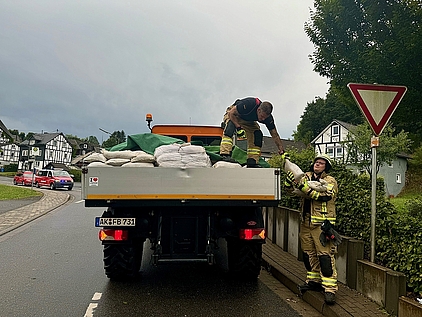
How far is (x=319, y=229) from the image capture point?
197 inches

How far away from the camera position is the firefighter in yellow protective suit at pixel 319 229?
4832 millimetres

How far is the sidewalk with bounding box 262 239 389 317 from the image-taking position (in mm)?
4418

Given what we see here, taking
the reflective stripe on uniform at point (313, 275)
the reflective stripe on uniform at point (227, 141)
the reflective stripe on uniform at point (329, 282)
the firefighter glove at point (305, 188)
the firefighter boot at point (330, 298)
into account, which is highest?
the reflective stripe on uniform at point (227, 141)

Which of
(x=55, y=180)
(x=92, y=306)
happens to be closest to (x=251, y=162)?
(x=92, y=306)

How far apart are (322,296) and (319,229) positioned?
0.81m

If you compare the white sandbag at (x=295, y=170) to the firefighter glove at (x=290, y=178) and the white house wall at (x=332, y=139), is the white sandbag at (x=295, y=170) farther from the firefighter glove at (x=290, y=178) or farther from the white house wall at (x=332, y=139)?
the white house wall at (x=332, y=139)

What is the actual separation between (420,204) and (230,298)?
360cm

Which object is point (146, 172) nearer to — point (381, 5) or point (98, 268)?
point (98, 268)

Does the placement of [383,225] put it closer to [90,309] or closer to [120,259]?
[120,259]

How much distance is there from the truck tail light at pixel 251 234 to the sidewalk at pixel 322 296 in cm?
90

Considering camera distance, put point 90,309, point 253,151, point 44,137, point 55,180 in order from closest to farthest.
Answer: point 90,309, point 253,151, point 55,180, point 44,137

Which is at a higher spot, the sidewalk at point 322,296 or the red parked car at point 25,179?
the sidewalk at point 322,296

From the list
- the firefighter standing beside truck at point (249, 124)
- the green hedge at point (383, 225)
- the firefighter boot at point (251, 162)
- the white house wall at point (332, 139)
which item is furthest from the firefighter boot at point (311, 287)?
the white house wall at point (332, 139)

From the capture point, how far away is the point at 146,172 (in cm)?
486
